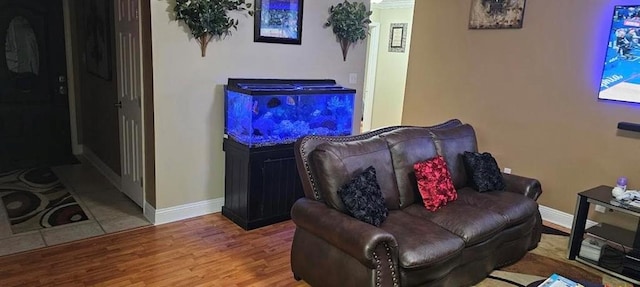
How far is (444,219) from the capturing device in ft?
8.96

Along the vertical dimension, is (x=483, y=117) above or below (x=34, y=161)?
above

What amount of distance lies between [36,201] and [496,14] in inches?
190

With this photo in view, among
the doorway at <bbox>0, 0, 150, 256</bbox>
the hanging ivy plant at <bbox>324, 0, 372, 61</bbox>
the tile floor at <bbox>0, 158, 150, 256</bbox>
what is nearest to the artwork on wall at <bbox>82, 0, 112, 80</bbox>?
the doorway at <bbox>0, 0, 150, 256</bbox>

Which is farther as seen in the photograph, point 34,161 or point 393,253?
point 34,161

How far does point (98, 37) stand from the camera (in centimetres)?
443

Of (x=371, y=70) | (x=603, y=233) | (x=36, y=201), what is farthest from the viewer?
(x=371, y=70)

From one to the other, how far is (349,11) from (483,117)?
6.06 ft

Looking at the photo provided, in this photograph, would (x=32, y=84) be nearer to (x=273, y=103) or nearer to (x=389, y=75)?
(x=273, y=103)

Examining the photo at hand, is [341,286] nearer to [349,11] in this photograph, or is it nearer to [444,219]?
[444,219]

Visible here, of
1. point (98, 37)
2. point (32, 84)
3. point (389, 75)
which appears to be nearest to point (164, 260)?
point (98, 37)

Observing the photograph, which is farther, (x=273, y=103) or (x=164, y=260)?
(x=273, y=103)

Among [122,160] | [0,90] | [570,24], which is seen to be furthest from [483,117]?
[0,90]

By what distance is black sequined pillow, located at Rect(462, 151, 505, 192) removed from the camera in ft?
10.8

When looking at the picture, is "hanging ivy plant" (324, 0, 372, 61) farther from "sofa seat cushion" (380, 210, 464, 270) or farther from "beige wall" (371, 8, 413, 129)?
"beige wall" (371, 8, 413, 129)
